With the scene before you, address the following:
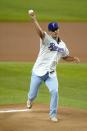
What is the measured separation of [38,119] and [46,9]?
58.8 ft

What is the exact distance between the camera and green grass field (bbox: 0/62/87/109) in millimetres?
12635

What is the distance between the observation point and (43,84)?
14695mm

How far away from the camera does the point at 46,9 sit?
2762 centimetres

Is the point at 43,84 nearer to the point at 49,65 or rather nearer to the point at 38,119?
the point at 38,119

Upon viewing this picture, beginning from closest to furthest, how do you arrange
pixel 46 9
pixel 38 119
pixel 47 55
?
1. pixel 47 55
2. pixel 38 119
3. pixel 46 9

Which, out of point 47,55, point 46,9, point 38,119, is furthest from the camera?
point 46,9

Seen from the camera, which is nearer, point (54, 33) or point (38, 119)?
point (54, 33)

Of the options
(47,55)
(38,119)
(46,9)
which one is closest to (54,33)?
(47,55)

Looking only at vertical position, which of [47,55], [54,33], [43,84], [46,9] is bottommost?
[43,84]

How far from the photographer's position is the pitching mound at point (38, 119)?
9.57 metres

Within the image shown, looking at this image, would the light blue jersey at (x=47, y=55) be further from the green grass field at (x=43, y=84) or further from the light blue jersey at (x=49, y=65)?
the green grass field at (x=43, y=84)

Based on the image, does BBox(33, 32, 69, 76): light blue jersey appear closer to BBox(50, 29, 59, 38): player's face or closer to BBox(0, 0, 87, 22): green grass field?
BBox(50, 29, 59, 38): player's face

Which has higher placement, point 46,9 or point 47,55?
point 46,9

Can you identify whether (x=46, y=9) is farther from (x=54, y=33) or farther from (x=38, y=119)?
(x=38, y=119)
